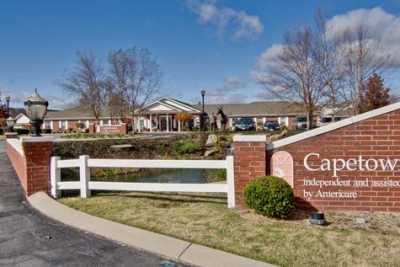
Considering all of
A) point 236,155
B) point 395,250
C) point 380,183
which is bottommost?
point 395,250

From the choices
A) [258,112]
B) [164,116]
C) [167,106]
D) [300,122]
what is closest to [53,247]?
[300,122]

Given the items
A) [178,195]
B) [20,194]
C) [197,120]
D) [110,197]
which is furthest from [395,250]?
[197,120]

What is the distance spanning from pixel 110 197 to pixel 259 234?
3745mm

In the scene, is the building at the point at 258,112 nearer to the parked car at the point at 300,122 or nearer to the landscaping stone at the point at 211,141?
the parked car at the point at 300,122

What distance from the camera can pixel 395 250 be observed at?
4.49 metres

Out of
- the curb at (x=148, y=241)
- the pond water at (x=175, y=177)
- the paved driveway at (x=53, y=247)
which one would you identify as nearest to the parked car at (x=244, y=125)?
the pond water at (x=175, y=177)

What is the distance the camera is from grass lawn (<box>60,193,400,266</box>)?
4.34m

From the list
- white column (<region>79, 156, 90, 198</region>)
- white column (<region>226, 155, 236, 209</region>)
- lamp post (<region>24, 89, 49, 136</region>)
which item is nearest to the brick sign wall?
white column (<region>226, 155, 236, 209</region>)

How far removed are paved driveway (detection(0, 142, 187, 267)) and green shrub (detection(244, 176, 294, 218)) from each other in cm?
224

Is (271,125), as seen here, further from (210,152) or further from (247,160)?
(247,160)

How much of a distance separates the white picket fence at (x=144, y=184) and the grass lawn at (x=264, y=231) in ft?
0.96

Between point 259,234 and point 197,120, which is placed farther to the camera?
point 197,120

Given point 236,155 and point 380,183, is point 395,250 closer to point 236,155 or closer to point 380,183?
point 380,183

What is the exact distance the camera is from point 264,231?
528 centimetres
